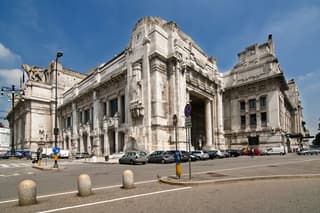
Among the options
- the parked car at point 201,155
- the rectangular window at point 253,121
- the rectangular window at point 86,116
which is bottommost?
the parked car at point 201,155

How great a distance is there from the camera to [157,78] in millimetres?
38812

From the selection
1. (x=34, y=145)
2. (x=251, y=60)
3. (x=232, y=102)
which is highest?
(x=251, y=60)

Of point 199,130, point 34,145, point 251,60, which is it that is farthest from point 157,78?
point 34,145

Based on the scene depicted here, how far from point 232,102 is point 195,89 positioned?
19.0 metres

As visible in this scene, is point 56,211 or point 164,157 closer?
point 56,211

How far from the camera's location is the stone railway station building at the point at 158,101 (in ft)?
129

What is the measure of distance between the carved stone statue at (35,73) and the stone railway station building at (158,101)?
306mm

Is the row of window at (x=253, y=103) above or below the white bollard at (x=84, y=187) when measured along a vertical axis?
above

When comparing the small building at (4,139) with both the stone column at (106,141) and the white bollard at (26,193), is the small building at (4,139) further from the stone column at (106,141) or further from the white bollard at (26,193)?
the white bollard at (26,193)

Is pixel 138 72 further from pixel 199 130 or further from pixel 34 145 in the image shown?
pixel 34 145

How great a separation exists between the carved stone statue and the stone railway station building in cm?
31

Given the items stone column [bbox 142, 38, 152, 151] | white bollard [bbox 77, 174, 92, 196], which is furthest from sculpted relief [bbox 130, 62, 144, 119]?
white bollard [bbox 77, 174, 92, 196]

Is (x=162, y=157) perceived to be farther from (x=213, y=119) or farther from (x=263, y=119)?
(x=263, y=119)

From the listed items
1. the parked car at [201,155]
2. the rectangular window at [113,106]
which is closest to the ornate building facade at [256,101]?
the parked car at [201,155]
